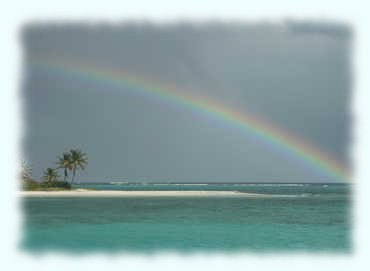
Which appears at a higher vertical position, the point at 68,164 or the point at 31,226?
the point at 68,164

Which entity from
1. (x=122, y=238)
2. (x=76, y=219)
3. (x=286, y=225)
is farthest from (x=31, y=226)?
(x=286, y=225)

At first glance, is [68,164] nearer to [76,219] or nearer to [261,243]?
[76,219]

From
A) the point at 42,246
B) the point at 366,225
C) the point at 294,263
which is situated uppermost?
the point at 366,225

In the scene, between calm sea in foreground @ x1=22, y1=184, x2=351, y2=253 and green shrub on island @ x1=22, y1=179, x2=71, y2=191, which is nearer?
calm sea in foreground @ x1=22, y1=184, x2=351, y2=253

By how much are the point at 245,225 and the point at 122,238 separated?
11.6 metres

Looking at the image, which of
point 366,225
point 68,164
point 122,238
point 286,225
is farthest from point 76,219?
point 68,164

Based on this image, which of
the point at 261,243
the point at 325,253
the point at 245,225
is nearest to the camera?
the point at 325,253

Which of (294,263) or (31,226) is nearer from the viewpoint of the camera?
(294,263)

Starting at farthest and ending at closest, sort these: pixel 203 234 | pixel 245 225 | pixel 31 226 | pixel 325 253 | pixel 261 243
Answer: pixel 245 225, pixel 31 226, pixel 203 234, pixel 261 243, pixel 325 253

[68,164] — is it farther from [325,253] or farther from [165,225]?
[325,253]

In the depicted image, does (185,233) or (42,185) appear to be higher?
(42,185)

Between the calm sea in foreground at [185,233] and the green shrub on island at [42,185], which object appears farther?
the green shrub on island at [42,185]

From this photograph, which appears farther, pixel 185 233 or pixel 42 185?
pixel 42 185

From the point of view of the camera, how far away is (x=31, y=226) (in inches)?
1372
